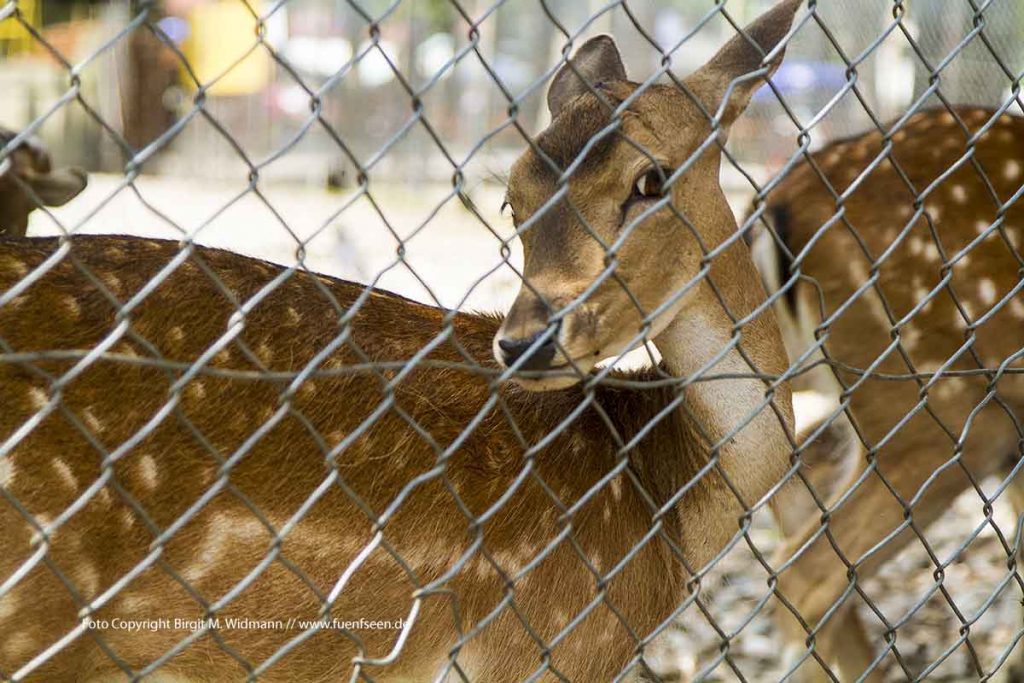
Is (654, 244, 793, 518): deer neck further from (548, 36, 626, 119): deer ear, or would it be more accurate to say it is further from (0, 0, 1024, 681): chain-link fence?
(548, 36, 626, 119): deer ear

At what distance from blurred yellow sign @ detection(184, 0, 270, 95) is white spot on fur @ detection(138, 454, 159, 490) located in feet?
42.2

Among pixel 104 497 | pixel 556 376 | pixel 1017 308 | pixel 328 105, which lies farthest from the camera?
pixel 328 105

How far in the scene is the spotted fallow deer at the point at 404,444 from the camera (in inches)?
90.5

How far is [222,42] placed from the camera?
15117 mm

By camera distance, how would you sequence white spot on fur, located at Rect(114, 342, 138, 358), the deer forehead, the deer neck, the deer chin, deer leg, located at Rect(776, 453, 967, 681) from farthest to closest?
deer leg, located at Rect(776, 453, 967, 681), the deer neck, the deer forehead, white spot on fur, located at Rect(114, 342, 138, 358), the deer chin

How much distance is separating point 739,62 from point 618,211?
0.55 m

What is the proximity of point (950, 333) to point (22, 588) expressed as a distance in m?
2.79

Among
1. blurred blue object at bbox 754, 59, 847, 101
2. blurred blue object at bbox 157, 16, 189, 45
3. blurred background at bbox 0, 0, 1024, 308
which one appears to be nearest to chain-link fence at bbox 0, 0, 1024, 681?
blurred blue object at bbox 754, 59, 847, 101

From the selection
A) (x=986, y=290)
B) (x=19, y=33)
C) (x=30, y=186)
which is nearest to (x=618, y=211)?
(x=986, y=290)

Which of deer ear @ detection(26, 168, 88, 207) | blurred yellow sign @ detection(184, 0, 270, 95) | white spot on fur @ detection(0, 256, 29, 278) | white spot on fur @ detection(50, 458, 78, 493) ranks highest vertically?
blurred yellow sign @ detection(184, 0, 270, 95)

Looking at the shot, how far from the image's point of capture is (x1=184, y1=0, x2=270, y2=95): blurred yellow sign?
592 inches

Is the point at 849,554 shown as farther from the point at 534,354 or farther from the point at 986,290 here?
the point at 534,354

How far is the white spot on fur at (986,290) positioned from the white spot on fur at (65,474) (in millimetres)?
2738

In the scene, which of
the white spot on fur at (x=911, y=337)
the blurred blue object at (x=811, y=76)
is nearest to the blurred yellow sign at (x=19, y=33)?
the blurred blue object at (x=811, y=76)
